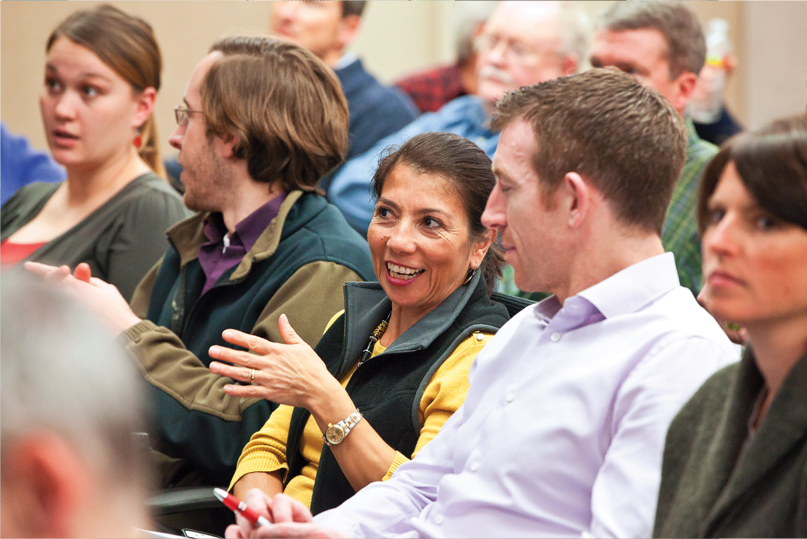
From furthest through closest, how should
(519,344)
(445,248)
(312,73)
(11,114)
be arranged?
(11,114) → (312,73) → (445,248) → (519,344)

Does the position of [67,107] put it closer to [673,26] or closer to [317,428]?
[317,428]

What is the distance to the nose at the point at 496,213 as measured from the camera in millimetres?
1508

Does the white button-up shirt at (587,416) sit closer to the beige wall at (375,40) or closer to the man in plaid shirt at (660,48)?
the man in plaid shirt at (660,48)

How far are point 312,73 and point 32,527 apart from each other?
1916 mm

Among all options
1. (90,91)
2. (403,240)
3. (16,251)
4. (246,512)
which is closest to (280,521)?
(246,512)

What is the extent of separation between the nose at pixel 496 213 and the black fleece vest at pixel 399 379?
1.08 feet

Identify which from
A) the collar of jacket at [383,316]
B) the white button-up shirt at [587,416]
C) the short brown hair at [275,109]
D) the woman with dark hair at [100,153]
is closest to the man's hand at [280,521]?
the white button-up shirt at [587,416]


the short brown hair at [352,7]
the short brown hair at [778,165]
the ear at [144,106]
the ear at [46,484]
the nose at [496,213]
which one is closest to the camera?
the ear at [46,484]

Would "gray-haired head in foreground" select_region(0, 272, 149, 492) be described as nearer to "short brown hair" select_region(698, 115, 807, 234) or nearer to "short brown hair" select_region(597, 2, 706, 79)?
"short brown hair" select_region(698, 115, 807, 234)

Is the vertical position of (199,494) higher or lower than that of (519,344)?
Result: lower

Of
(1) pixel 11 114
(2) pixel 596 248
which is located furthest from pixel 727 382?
(1) pixel 11 114

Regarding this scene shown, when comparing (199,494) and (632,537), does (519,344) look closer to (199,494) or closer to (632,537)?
(632,537)

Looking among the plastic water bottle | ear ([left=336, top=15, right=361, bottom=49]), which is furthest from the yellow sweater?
the plastic water bottle

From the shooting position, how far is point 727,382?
1118mm
